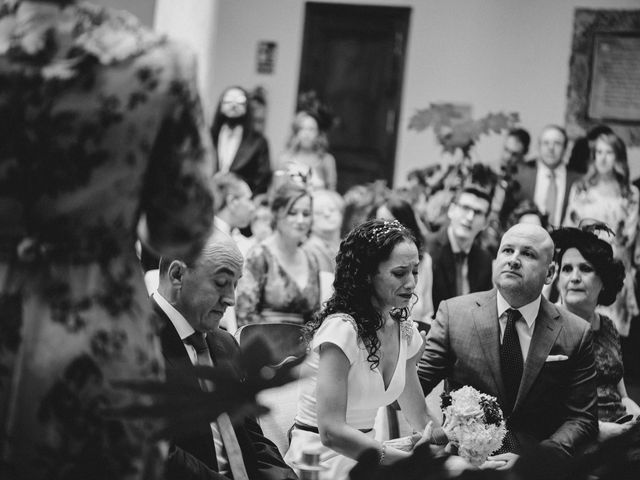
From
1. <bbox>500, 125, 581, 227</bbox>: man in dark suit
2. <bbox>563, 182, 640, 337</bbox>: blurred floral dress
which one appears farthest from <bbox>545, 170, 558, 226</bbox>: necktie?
<bbox>563, 182, 640, 337</bbox>: blurred floral dress

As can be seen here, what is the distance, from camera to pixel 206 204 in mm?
1486

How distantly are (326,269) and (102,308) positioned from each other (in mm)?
4106

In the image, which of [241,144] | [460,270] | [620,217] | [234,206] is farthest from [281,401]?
[241,144]

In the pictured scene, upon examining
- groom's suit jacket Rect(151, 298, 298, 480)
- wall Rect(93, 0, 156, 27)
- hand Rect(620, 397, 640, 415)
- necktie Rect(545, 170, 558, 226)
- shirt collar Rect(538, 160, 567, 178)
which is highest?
wall Rect(93, 0, 156, 27)

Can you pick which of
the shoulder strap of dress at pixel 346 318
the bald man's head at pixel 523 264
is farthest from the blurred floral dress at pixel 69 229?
the bald man's head at pixel 523 264

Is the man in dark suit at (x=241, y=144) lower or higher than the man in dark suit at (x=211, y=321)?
higher

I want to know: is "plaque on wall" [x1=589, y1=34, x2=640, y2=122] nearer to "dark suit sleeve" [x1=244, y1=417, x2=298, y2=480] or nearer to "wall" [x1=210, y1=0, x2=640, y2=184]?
"wall" [x1=210, y1=0, x2=640, y2=184]

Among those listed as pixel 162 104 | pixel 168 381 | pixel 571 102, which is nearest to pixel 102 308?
pixel 162 104

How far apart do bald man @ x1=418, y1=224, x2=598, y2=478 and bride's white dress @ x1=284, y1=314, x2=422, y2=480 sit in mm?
386

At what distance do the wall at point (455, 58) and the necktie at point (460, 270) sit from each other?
437cm

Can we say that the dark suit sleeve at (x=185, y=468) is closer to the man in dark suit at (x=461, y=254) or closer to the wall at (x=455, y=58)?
the man in dark suit at (x=461, y=254)

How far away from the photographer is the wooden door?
1016 cm

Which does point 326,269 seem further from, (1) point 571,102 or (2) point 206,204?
(1) point 571,102

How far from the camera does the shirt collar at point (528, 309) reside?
3.28 metres
